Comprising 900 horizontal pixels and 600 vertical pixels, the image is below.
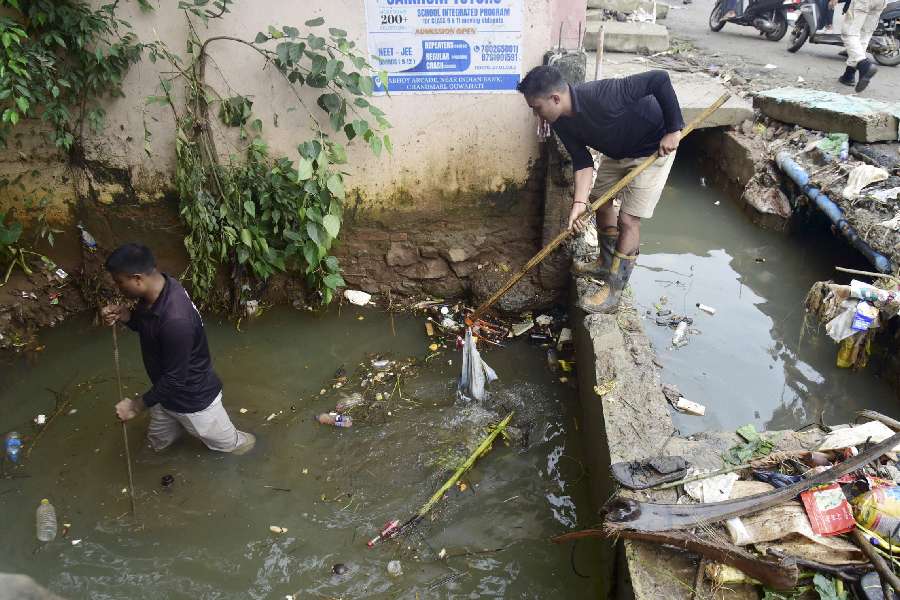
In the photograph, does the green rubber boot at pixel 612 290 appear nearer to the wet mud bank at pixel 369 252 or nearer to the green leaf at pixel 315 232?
the wet mud bank at pixel 369 252

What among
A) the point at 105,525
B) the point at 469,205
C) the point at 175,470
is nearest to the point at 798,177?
the point at 469,205

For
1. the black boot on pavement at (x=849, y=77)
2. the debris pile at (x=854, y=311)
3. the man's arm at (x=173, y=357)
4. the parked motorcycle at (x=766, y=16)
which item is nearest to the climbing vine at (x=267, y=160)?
the man's arm at (x=173, y=357)

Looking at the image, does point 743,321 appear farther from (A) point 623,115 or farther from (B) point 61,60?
(B) point 61,60

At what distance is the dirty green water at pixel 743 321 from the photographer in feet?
13.5

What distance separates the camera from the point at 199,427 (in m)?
3.36

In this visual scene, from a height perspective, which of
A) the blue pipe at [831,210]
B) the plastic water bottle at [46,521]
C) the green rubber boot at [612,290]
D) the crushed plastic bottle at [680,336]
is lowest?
the plastic water bottle at [46,521]

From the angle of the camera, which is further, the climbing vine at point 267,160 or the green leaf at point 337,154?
the green leaf at point 337,154

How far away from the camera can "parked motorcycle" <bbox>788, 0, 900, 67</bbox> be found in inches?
340

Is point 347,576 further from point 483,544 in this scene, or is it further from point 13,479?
point 13,479

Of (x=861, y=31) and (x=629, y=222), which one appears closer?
(x=629, y=222)

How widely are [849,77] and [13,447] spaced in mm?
10219

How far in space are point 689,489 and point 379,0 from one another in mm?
3560

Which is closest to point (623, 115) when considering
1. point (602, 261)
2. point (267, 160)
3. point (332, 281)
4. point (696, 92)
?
point (602, 261)

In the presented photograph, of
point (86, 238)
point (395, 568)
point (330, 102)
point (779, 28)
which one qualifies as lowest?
point (395, 568)
